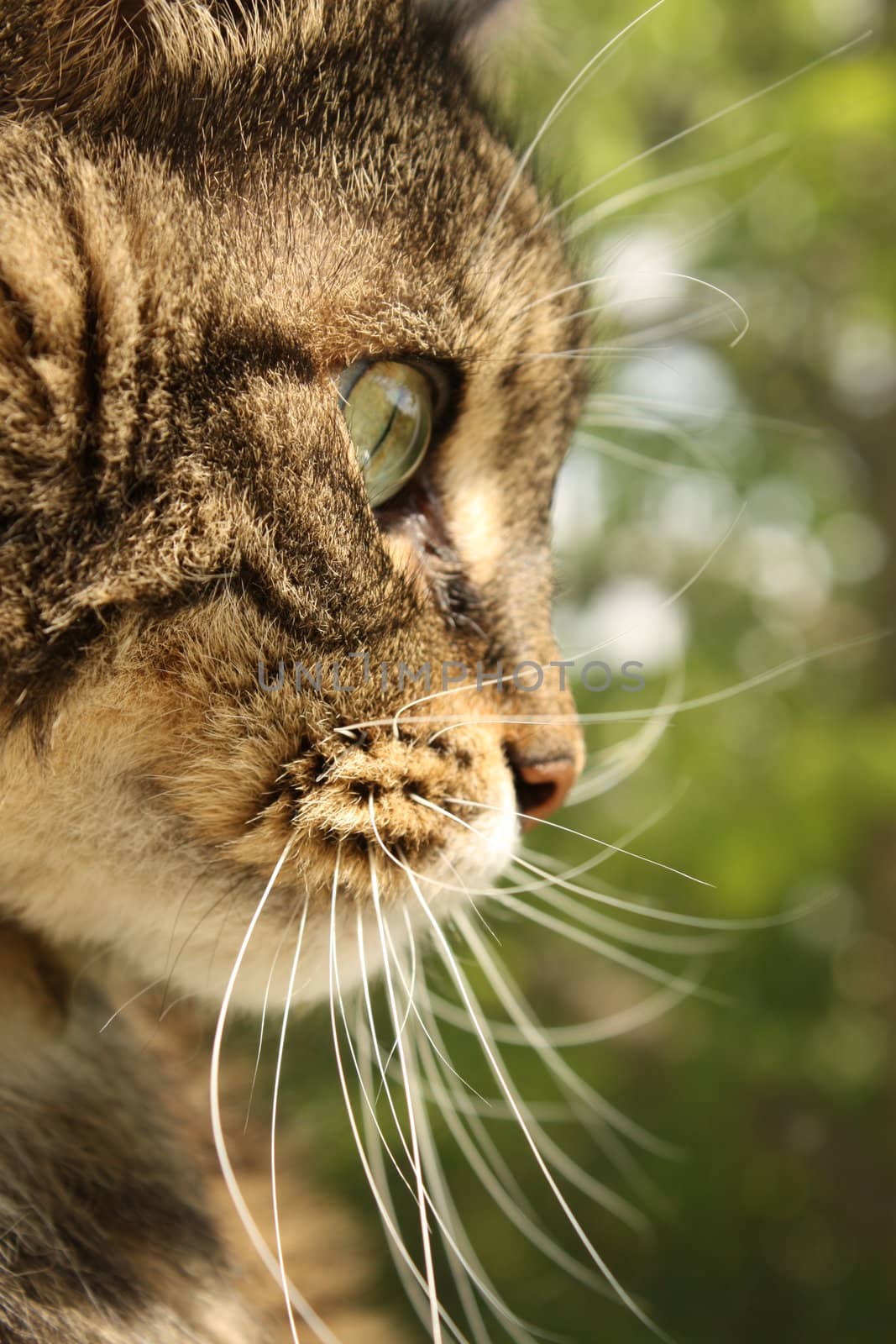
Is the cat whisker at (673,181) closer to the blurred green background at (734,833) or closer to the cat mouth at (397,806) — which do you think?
the blurred green background at (734,833)

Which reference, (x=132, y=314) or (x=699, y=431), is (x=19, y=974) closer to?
(x=132, y=314)

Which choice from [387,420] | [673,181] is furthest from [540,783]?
[673,181]

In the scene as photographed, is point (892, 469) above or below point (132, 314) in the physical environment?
above

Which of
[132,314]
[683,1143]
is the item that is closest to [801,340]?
[683,1143]

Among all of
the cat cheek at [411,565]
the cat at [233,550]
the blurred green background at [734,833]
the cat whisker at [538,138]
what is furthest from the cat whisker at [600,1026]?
the cat whisker at [538,138]

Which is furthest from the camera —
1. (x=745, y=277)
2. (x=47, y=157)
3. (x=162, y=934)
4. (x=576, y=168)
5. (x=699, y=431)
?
(x=745, y=277)

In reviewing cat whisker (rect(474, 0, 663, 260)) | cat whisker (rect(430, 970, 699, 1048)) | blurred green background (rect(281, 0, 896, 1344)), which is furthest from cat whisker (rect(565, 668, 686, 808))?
cat whisker (rect(474, 0, 663, 260))
